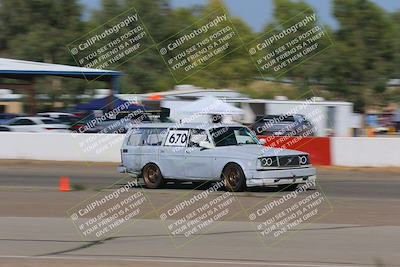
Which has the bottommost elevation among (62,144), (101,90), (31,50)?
(62,144)

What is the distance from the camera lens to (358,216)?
39.0ft

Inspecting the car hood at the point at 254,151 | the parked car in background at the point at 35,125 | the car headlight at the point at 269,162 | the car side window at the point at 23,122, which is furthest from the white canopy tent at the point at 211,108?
the car headlight at the point at 269,162

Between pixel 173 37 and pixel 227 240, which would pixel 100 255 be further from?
pixel 173 37

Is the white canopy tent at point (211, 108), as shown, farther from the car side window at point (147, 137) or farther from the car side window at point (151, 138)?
the car side window at point (151, 138)

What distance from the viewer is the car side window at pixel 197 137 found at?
16.3 metres

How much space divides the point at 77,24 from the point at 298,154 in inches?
2593

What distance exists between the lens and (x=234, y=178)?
1552cm

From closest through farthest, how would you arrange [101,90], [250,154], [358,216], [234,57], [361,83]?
[358,216], [250,154], [361,83], [101,90], [234,57]

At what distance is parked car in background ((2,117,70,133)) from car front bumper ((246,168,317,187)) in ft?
78.0

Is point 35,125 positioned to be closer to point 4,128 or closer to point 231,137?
point 4,128

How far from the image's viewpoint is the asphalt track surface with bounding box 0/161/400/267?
813cm

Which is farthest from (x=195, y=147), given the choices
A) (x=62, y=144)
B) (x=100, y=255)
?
(x=62, y=144)

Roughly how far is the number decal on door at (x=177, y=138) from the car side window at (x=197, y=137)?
143mm

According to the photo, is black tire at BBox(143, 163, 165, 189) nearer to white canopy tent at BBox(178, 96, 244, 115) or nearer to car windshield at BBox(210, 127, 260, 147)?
car windshield at BBox(210, 127, 260, 147)
